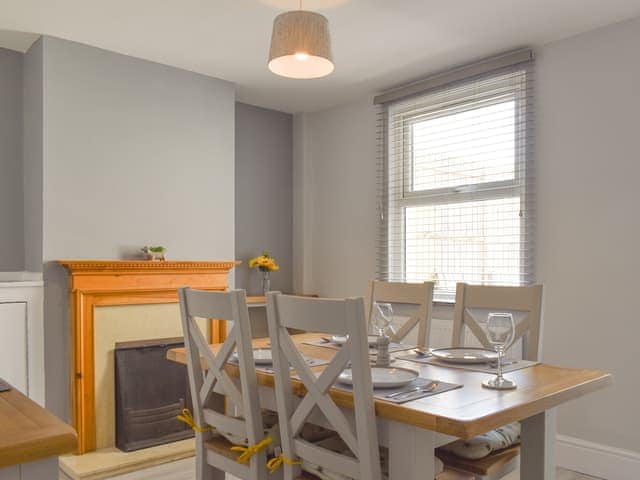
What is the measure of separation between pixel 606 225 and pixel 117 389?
9.29ft

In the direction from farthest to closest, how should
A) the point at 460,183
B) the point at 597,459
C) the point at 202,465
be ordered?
the point at 460,183 → the point at 597,459 → the point at 202,465

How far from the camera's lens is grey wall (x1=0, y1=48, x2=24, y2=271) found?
3.30 metres

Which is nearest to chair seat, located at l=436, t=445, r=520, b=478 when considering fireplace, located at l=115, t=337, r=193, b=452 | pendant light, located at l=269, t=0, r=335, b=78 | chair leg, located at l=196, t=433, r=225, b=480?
chair leg, located at l=196, t=433, r=225, b=480

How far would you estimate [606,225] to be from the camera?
2982mm

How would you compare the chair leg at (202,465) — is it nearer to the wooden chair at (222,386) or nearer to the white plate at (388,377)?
the wooden chair at (222,386)

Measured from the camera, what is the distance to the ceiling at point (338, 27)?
2.76 meters

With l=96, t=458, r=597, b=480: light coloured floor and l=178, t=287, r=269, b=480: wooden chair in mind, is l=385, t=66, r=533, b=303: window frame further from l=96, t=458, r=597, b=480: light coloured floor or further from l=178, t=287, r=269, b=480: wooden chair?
l=178, t=287, r=269, b=480: wooden chair

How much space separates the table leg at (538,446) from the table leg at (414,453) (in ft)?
1.80

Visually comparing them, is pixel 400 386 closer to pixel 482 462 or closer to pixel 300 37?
pixel 482 462

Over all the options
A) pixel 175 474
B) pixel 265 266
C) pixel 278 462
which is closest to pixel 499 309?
pixel 278 462

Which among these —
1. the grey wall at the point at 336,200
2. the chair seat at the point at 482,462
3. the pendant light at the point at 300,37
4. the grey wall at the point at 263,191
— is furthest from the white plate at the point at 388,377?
the grey wall at the point at 263,191

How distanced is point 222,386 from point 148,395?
1558 mm

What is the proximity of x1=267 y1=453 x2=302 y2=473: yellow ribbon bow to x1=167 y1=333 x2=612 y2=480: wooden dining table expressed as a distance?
0.63ft

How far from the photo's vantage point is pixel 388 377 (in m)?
1.76
